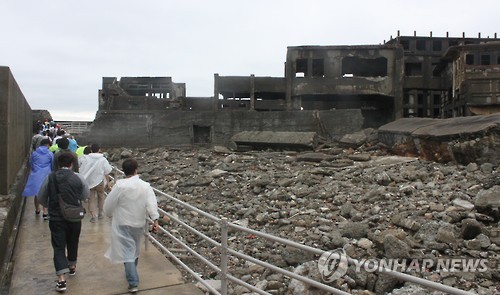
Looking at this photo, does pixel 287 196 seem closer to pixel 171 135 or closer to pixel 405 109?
pixel 171 135

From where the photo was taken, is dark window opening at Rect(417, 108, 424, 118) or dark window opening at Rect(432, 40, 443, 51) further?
dark window opening at Rect(432, 40, 443, 51)

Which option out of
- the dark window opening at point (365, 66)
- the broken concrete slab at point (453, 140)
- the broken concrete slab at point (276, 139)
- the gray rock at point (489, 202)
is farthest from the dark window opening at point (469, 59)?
the gray rock at point (489, 202)

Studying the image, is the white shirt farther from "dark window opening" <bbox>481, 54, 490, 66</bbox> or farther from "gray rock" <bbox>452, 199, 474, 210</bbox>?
"dark window opening" <bbox>481, 54, 490, 66</bbox>

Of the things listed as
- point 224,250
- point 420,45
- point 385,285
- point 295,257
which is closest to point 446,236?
point 385,285

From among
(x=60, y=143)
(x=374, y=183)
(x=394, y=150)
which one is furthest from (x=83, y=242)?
(x=394, y=150)

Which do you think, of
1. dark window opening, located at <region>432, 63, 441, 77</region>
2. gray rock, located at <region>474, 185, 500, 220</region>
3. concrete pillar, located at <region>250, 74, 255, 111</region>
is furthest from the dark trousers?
dark window opening, located at <region>432, 63, 441, 77</region>

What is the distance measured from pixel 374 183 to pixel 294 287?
5784mm

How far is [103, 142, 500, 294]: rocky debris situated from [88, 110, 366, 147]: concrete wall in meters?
3.38

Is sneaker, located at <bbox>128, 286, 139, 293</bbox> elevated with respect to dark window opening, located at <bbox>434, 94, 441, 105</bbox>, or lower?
lower

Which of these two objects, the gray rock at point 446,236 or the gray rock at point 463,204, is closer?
the gray rock at point 446,236

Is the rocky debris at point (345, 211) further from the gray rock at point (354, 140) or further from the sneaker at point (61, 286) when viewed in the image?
the sneaker at point (61, 286)

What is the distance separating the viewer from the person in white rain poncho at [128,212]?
418 centimetres

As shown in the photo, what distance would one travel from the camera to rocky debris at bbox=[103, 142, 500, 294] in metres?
5.96

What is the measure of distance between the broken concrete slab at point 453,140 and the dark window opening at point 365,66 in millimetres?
14442
